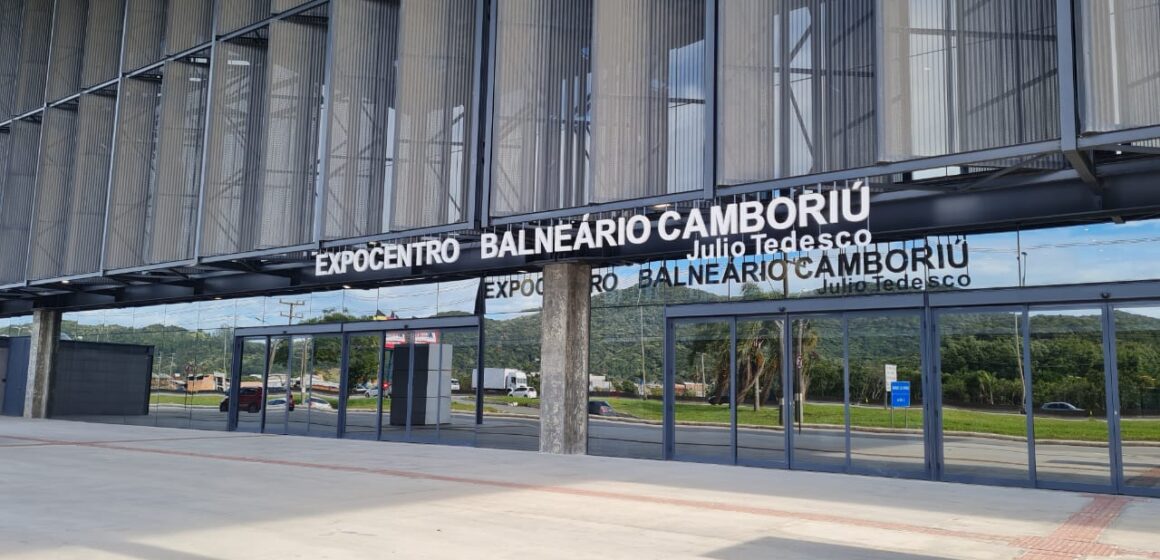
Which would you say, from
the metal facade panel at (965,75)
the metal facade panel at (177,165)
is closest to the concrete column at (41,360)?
the metal facade panel at (177,165)

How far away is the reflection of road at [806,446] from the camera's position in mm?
13477

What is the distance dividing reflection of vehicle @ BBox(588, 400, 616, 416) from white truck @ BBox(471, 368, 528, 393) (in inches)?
77.0

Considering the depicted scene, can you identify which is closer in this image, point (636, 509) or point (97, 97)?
point (636, 509)

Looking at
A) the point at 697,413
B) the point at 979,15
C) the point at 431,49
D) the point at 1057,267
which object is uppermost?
Result: the point at 431,49

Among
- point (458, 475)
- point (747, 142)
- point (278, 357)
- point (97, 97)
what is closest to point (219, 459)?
point (458, 475)

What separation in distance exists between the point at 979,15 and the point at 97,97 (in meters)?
26.1

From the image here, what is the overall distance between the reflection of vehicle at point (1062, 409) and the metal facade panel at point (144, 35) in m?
24.9

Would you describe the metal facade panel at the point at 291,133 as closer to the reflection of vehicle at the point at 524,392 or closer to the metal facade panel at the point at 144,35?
the reflection of vehicle at the point at 524,392

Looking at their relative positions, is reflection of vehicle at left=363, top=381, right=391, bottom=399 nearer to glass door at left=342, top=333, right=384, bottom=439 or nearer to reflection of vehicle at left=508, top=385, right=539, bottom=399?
glass door at left=342, top=333, right=384, bottom=439

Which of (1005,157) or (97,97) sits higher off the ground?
(97,97)

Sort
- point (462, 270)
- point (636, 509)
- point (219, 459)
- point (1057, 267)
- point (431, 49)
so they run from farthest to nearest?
point (462, 270), point (431, 49), point (219, 459), point (1057, 267), point (636, 509)

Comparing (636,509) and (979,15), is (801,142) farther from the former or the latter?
(636,509)

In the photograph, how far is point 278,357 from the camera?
26.0 m

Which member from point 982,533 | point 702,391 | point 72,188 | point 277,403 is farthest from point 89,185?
point 982,533
